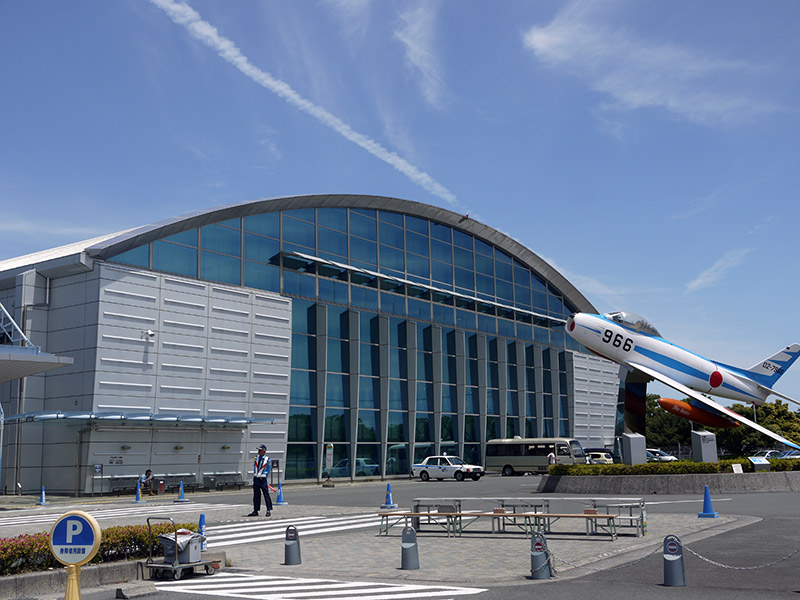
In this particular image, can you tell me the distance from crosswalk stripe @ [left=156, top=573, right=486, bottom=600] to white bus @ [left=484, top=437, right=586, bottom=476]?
129 feet

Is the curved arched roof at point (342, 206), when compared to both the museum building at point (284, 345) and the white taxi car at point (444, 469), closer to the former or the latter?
the museum building at point (284, 345)

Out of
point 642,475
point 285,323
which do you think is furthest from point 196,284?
point 642,475

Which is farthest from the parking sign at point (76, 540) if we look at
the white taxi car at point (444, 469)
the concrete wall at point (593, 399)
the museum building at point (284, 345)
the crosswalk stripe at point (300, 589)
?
the concrete wall at point (593, 399)

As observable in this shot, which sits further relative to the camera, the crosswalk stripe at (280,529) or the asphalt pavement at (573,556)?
the crosswalk stripe at (280,529)

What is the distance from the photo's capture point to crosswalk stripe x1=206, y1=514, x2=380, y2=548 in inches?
637

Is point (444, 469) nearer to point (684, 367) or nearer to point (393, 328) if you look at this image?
point (393, 328)

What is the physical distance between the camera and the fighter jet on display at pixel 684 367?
30125mm

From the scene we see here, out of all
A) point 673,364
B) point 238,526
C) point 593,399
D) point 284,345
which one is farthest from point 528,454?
point 238,526

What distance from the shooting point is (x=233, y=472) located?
39625 mm

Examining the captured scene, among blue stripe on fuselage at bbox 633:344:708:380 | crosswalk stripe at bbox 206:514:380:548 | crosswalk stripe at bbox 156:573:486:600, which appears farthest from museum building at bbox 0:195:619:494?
crosswalk stripe at bbox 156:573:486:600

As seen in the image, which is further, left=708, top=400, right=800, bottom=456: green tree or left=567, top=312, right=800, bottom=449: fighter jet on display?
left=708, top=400, right=800, bottom=456: green tree

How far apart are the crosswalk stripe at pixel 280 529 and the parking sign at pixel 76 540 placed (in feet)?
28.9

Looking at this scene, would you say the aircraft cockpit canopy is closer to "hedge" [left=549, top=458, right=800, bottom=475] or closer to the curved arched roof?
"hedge" [left=549, top=458, right=800, bottom=475]

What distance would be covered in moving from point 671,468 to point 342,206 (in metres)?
27.1
